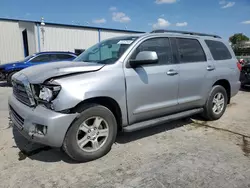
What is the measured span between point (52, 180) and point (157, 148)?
67.0 inches

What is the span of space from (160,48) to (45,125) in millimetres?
2355

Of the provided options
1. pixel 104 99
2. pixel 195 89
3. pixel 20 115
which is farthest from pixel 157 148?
pixel 20 115

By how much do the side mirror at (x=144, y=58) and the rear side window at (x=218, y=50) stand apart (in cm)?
205

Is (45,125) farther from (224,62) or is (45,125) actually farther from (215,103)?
(224,62)

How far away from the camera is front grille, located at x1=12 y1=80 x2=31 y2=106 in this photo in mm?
3191

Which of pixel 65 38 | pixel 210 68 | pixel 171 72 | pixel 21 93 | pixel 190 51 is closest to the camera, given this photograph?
pixel 21 93

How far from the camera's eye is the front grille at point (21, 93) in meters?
3.19

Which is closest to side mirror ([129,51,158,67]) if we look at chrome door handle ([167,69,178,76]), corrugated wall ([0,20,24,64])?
chrome door handle ([167,69,178,76])

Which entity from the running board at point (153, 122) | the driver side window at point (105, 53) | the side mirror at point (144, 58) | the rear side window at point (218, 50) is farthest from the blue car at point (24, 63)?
the side mirror at point (144, 58)

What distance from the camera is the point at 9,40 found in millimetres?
19375

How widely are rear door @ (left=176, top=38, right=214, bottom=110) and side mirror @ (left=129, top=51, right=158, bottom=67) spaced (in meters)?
0.93

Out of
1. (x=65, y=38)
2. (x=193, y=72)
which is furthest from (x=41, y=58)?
(x=193, y=72)

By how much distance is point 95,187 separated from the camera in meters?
2.67

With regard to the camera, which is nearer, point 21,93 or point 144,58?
point 21,93
